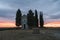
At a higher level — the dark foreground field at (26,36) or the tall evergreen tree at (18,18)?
the tall evergreen tree at (18,18)

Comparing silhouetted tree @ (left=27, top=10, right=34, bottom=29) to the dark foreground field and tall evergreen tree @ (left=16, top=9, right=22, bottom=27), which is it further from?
the dark foreground field

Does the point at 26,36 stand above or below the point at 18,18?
below

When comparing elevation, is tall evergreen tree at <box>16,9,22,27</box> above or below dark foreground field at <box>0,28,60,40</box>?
above

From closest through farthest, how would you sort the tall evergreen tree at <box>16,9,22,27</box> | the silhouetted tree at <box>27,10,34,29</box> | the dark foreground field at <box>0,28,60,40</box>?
the dark foreground field at <box>0,28,60,40</box> → the silhouetted tree at <box>27,10,34,29</box> → the tall evergreen tree at <box>16,9,22,27</box>

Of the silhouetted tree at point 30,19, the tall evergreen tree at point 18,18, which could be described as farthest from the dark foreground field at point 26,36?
the tall evergreen tree at point 18,18

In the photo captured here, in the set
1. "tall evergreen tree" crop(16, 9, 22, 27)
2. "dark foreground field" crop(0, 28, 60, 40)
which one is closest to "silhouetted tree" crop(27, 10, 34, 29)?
"tall evergreen tree" crop(16, 9, 22, 27)

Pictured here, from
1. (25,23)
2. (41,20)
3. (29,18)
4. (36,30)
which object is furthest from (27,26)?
(36,30)

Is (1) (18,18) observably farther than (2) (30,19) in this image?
Yes

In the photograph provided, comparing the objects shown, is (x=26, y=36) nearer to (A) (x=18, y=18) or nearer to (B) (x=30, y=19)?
(B) (x=30, y=19)

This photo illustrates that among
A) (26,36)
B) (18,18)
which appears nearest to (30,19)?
(18,18)

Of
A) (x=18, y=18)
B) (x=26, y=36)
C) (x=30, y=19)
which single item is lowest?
(x=26, y=36)

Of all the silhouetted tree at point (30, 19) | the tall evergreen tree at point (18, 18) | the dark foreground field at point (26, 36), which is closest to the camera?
the dark foreground field at point (26, 36)

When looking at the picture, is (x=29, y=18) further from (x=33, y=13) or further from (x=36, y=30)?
(x=36, y=30)

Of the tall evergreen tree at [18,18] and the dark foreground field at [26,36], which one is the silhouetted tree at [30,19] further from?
the dark foreground field at [26,36]
